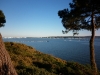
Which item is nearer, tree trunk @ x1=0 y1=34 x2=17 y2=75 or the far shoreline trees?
tree trunk @ x1=0 y1=34 x2=17 y2=75

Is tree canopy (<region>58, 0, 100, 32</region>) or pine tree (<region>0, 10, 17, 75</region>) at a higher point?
tree canopy (<region>58, 0, 100, 32</region>)

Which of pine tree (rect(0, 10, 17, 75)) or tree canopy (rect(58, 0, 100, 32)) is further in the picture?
tree canopy (rect(58, 0, 100, 32))

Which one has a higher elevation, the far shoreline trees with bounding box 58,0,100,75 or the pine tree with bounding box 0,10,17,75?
the far shoreline trees with bounding box 58,0,100,75

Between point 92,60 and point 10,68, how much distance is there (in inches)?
398

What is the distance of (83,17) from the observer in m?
13.6

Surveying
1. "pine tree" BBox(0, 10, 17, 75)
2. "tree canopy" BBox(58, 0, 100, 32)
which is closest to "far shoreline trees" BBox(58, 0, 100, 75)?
"tree canopy" BBox(58, 0, 100, 32)

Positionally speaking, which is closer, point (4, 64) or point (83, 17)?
point (4, 64)

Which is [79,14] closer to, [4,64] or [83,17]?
[83,17]

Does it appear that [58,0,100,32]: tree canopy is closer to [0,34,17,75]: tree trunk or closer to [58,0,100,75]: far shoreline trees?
[58,0,100,75]: far shoreline trees

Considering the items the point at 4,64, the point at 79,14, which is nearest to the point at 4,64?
the point at 4,64

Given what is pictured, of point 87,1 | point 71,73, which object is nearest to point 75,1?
point 87,1

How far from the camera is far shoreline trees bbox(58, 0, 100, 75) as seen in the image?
13.0m

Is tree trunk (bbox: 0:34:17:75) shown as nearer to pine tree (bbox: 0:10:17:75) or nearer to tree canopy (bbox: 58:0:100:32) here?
pine tree (bbox: 0:10:17:75)

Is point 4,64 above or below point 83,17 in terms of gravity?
below
